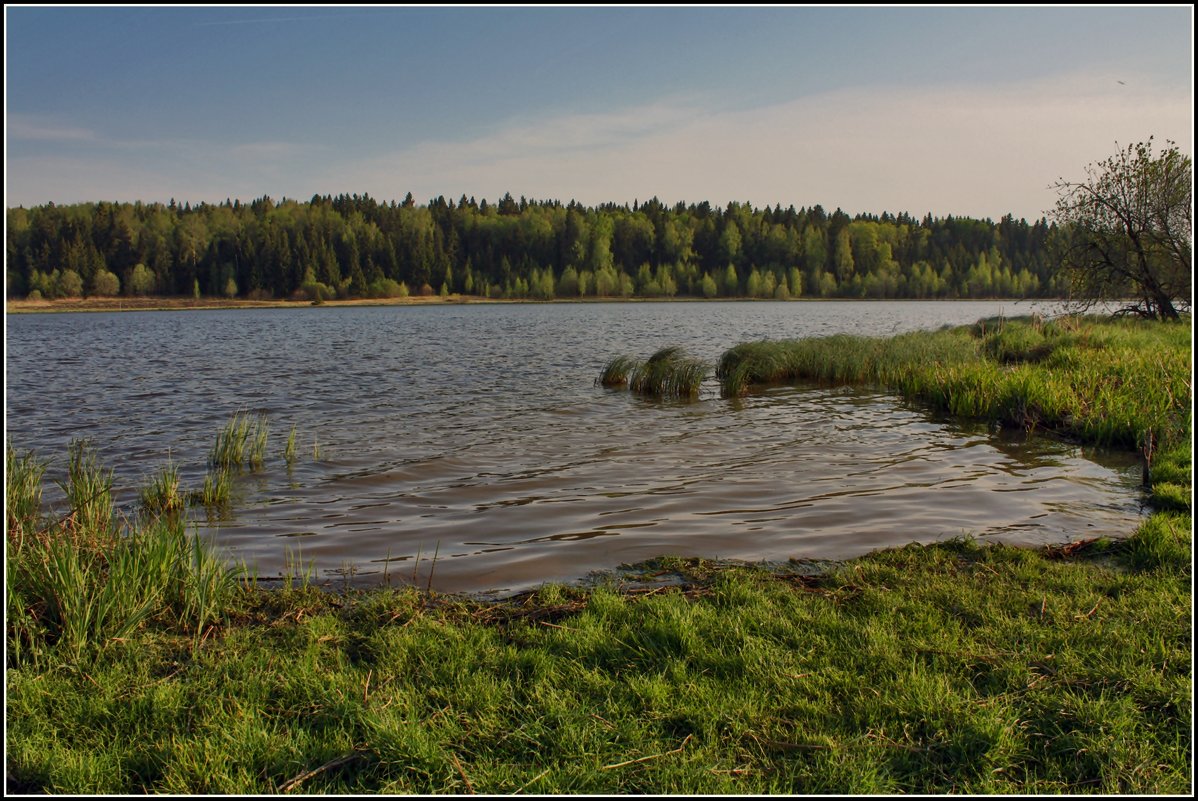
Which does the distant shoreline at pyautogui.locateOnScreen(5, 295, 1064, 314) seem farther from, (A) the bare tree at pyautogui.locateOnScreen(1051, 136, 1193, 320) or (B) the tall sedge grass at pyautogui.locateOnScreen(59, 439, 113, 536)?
(B) the tall sedge grass at pyautogui.locateOnScreen(59, 439, 113, 536)

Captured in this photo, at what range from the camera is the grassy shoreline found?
3.28m

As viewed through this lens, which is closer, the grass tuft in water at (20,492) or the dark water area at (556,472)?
the grass tuft in water at (20,492)

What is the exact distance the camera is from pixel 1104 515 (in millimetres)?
7969

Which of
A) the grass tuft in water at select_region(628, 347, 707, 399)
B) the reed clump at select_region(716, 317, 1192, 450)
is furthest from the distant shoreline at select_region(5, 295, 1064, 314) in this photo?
the grass tuft in water at select_region(628, 347, 707, 399)

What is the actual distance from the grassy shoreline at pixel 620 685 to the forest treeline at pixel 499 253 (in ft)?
357

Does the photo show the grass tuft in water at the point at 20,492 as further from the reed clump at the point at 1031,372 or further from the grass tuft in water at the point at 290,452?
the reed clump at the point at 1031,372

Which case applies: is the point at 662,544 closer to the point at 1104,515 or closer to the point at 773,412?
the point at 1104,515

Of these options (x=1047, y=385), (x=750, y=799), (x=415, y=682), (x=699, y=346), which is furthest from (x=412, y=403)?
(x=699, y=346)

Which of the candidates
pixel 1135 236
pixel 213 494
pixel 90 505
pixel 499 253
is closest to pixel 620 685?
pixel 90 505

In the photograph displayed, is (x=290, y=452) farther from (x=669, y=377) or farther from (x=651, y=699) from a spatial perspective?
(x=669, y=377)

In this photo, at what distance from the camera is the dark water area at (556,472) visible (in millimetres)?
7488

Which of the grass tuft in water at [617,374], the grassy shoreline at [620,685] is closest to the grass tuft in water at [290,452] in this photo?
the grassy shoreline at [620,685]

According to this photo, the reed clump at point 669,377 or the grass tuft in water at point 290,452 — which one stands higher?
the reed clump at point 669,377

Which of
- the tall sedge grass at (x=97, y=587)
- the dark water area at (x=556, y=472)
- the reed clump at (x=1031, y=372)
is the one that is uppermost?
A: the reed clump at (x=1031, y=372)
